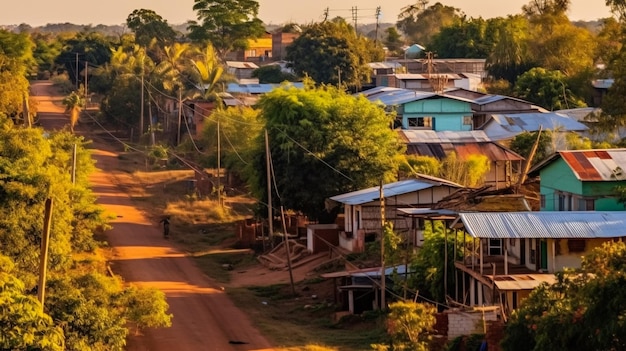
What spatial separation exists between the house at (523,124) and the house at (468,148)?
86.0 inches

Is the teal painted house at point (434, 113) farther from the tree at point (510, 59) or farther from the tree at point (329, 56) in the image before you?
the tree at point (510, 59)

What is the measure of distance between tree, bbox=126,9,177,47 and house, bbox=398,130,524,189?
52.1 m

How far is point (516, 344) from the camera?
20766mm

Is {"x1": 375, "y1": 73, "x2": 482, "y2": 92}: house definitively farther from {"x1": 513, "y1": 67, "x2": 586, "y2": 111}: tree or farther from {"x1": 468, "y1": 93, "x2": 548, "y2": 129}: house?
{"x1": 468, "y1": 93, "x2": 548, "y2": 129}: house

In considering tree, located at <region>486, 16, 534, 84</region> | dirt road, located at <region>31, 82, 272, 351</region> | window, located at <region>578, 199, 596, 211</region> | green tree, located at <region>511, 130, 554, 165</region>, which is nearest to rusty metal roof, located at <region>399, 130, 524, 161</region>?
green tree, located at <region>511, 130, 554, 165</region>

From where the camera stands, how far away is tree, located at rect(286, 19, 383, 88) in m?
80.1

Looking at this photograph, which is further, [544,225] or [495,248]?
[495,248]

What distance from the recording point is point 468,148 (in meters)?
48.2

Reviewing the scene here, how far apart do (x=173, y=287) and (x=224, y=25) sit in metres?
69.3

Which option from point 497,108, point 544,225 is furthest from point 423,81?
point 544,225

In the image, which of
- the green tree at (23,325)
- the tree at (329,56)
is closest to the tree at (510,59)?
the tree at (329,56)

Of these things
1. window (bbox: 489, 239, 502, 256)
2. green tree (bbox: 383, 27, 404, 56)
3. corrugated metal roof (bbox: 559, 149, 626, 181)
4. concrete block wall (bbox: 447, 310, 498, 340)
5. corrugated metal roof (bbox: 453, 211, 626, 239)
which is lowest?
concrete block wall (bbox: 447, 310, 498, 340)

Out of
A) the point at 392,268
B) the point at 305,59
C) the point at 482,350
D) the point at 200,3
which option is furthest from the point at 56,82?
the point at 482,350

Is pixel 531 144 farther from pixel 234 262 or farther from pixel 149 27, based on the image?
pixel 149 27
